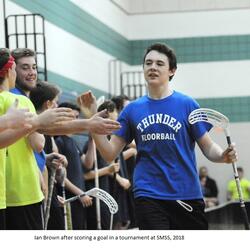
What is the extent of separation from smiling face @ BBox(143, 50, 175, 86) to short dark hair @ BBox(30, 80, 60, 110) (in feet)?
3.96

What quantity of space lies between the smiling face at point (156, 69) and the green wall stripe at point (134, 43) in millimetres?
9088

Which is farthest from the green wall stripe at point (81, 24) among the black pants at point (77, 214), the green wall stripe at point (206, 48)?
the black pants at point (77, 214)

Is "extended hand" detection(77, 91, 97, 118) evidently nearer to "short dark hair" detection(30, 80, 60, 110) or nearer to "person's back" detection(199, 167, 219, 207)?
"short dark hair" detection(30, 80, 60, 110)

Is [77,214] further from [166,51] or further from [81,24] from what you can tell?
[81,24]

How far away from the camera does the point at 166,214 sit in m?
6.21

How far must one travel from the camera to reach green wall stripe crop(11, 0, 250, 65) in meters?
16.3

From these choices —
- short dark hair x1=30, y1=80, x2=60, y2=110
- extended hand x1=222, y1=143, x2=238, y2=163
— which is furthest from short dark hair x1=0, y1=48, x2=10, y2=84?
extended hand x1=222, y1=143, x2=238, y2=163

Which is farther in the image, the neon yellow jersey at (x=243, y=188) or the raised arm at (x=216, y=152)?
the neon yellow jersey at (x=243, y=188)

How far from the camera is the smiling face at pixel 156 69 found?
6.45 m

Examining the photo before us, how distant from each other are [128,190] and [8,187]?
19.8ft

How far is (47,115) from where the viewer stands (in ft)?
16.4

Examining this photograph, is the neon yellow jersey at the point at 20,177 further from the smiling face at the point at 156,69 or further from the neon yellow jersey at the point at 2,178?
the smiling face at the point at 156,69

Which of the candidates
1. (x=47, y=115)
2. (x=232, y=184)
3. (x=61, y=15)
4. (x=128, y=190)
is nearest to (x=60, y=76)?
(x=61, y=15)
